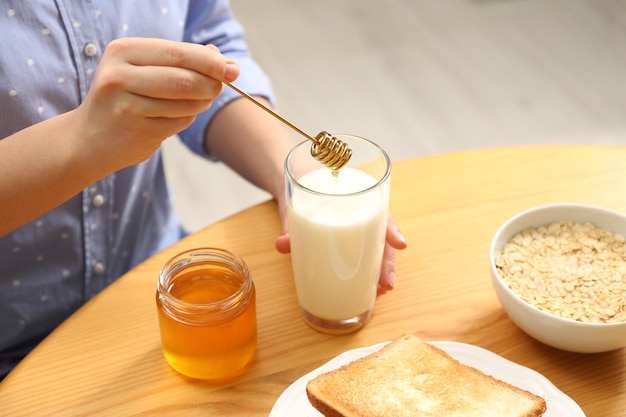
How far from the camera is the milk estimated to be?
31.9 inches

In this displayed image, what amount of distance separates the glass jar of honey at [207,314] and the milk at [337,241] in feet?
0.24

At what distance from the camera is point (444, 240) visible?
1.00m

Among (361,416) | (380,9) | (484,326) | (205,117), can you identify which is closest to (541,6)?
(380,9)

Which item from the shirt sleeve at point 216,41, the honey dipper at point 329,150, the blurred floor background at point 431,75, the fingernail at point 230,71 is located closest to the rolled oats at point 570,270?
the honey dipper at point 329,150

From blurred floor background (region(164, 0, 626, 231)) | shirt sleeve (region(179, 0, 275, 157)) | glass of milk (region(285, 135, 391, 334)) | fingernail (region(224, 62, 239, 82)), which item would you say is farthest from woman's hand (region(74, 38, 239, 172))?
blurred floor background (region(164, 0, 626, 231))

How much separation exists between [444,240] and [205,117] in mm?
416

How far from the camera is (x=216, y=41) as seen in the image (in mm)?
1202

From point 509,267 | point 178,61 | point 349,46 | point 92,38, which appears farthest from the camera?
point 349,46

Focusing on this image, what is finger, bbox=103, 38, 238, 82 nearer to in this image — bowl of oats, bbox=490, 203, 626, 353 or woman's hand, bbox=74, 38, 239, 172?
woman's hand, bbox=74, 38, 239, 172

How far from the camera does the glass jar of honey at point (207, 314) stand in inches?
31.4

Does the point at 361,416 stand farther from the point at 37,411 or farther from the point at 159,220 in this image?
the point at 159,220

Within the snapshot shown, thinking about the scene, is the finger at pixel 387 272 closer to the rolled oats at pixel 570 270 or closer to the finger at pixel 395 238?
the finger at pixel 395 238

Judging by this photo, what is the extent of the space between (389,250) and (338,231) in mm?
148

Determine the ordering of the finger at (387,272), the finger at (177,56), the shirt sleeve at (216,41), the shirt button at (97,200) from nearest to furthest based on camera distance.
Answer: the finger at (177,56) < the finger at (387,272) < the shirt button at (97,200) < the shirt sleeve at (216,41)
